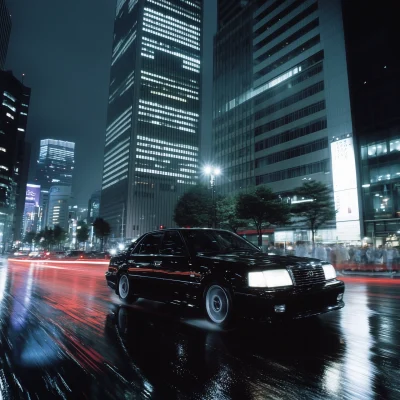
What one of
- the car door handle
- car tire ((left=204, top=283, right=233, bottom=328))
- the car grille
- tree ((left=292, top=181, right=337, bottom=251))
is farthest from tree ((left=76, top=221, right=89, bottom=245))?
the car grille

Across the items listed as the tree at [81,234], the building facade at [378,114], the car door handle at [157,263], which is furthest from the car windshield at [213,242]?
the tree at [81,234]

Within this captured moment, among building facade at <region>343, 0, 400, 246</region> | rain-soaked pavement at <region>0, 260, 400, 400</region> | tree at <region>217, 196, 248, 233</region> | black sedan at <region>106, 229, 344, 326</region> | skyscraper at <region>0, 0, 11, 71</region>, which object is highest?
skyscraper at <region>0, 0, 11, 71</region>

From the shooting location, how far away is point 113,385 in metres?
2.49

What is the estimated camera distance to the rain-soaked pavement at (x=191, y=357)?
7.91 ft

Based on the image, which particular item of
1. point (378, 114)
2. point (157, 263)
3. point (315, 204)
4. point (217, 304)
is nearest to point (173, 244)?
point (157, 263)

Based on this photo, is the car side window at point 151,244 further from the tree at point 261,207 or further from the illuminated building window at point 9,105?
the illuminated building window at point 9,105

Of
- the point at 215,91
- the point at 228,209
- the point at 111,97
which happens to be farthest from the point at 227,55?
the point at 111,97

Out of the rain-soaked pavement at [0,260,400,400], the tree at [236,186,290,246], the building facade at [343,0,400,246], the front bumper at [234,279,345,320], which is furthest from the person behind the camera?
the building facade at [343,0,400,246]

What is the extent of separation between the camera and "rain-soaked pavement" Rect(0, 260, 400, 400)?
95.0 inches

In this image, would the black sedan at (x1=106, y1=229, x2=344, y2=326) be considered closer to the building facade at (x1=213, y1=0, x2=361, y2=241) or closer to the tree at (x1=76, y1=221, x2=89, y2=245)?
the building facade at (x1=213, y1=0, x2=361, y2=241)

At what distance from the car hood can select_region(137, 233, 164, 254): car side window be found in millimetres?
1366

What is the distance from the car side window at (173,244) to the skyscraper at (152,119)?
373 ft

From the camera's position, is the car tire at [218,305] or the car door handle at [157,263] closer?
the car tire at [218,305]

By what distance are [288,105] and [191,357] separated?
54143 mm
